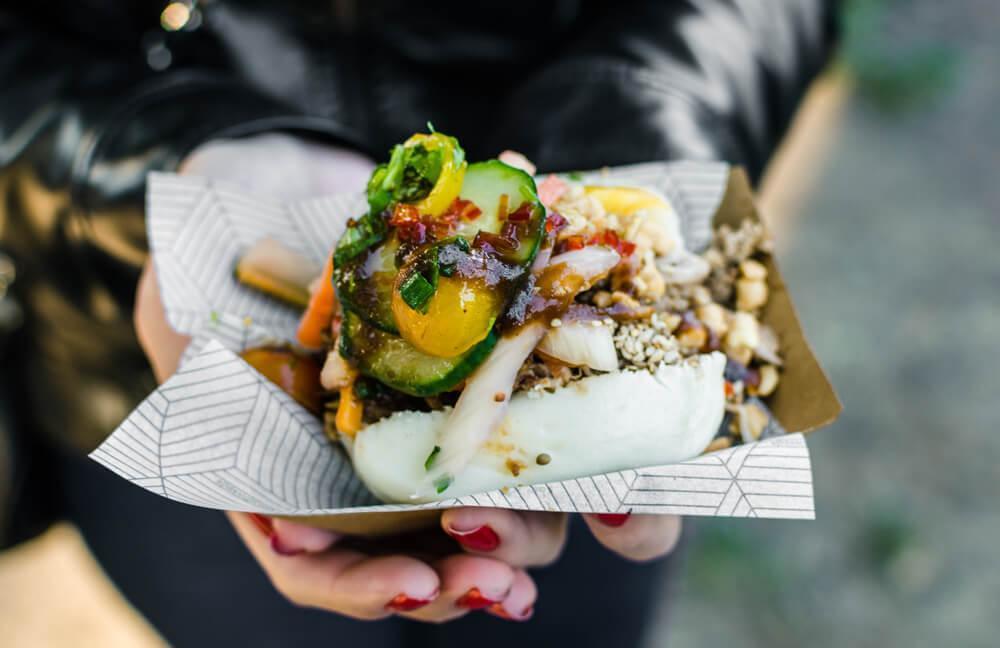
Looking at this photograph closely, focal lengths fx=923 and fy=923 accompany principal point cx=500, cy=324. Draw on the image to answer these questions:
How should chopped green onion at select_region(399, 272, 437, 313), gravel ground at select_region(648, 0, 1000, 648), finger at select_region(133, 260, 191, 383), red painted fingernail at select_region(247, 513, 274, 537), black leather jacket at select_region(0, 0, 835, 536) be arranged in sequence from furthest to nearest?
gravel ground at select_region(648, 0, 1000, 648) < black leather jacket at select_region(0, 0, 835, 536) < finger at select_region(133, 260, 191, 383) < red painted fingernail at select_region(247, 513, 274, 537) < chopped green onion at select_region(399, 272, 437, 313)

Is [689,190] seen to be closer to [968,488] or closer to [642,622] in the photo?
[642,622]

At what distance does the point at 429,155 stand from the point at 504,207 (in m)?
0.13

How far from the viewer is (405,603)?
4.60 feet

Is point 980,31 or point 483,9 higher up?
point 483,9

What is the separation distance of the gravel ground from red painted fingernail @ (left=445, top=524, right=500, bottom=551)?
1.37 meters

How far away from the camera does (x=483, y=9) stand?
2.11 metres

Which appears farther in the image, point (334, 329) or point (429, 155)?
point (334, 329)

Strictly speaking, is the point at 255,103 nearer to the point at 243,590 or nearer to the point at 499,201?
the point at 499,201

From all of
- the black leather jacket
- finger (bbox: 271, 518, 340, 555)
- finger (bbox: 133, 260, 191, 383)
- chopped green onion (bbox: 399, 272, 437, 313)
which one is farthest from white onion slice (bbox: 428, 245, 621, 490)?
the black leather jacket

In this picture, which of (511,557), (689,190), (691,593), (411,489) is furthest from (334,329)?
(691,593)

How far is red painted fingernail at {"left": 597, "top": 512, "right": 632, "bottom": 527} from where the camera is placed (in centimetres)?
133

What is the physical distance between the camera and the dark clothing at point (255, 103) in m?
1.84

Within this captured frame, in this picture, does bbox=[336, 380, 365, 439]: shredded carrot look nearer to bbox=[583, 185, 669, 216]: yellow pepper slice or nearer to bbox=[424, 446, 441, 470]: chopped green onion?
bbox=[424, 446, 441, 470]: chopped green onion

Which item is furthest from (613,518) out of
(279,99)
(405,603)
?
(279,99)
